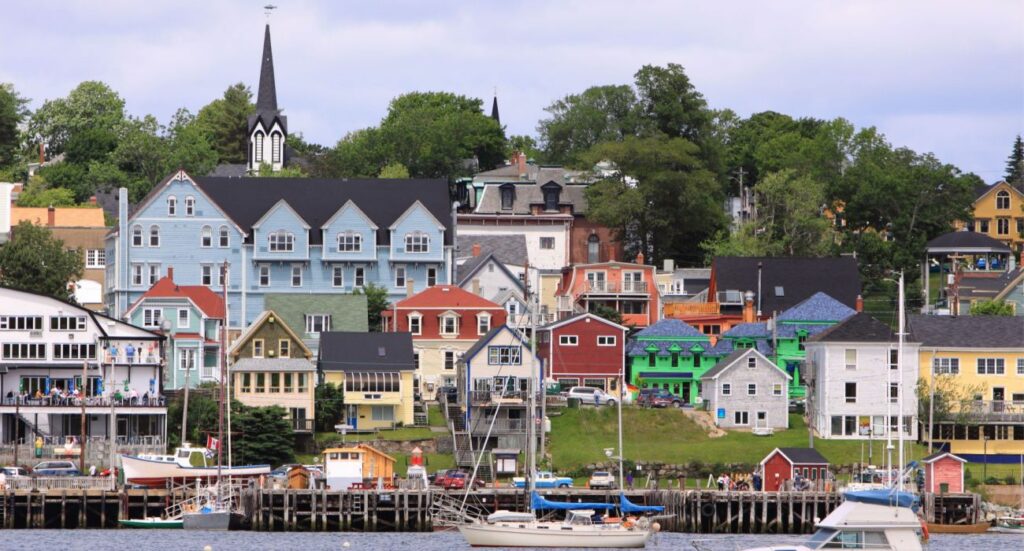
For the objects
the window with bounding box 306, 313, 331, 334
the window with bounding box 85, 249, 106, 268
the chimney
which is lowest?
the window with bounding box 306, 313, 331, 334

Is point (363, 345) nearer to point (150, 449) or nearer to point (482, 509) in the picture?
Answer: point (150, 449)

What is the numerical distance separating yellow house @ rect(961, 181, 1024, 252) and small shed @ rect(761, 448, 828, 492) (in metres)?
72.9

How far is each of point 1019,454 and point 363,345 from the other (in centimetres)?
3228

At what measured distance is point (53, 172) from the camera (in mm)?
173125

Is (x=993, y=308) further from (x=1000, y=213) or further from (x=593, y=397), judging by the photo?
(x=1000, y=213)

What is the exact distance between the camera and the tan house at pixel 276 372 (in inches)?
4235

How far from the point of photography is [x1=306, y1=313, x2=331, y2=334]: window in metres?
121

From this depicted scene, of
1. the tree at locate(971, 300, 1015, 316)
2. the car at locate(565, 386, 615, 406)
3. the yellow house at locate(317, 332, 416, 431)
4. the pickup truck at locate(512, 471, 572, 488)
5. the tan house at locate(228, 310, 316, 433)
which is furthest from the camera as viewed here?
the tree at locate(971, 300, 1015, 316)

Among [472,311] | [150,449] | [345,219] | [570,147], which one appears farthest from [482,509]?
[570,147]

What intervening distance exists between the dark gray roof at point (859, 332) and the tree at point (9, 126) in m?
88.8

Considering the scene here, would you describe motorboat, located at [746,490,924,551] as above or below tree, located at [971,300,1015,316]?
below

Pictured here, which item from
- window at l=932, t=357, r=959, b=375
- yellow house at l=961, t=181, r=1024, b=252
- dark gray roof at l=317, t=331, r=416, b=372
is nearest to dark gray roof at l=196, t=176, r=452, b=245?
dark gray roof at l=317, t=331, r=416, b=372

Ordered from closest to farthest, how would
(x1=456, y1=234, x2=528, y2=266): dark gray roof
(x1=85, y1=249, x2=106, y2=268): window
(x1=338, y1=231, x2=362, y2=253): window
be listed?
(x1=338, y1=231, x2=362, y2=253): window < (x1=456, y1=234, x2=528, y2=266): dark gray roof < (x1=85, y1=249, x2=106, y2=268): window

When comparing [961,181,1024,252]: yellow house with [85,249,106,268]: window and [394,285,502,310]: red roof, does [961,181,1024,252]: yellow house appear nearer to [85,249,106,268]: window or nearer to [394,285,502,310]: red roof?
[394,285,502,310]: red roof
